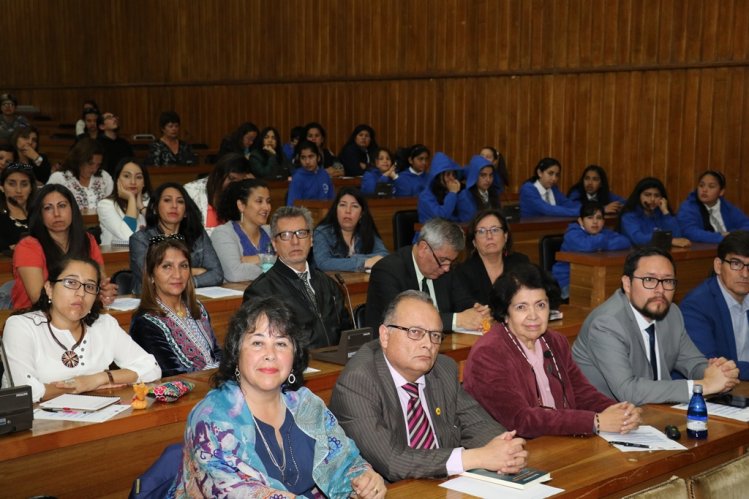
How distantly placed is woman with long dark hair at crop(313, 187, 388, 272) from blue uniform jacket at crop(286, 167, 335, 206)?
8.68ft

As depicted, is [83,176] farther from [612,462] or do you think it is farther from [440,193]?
[612,462]

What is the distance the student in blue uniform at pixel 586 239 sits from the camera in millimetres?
6971

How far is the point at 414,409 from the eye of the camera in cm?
307

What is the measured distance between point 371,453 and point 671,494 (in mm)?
882

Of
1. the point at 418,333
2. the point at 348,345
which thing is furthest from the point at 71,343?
the point at 418,333

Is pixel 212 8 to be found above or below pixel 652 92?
above

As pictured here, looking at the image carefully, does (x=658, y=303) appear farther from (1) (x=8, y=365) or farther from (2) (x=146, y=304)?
(1) (x=8, y=365)

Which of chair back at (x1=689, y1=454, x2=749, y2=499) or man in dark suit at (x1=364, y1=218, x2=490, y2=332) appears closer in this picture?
chair back at (x1=689, y1=454, x2=749, y2=499)

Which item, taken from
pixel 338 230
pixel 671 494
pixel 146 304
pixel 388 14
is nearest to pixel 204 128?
pixel 388 14

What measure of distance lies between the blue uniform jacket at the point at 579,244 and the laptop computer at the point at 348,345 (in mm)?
3293

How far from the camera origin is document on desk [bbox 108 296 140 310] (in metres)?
4.59

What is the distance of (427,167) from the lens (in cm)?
1046

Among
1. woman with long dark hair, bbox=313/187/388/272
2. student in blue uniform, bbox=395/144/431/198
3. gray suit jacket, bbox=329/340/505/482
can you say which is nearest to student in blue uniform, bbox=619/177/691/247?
woman with long dark hair, bbox=313/187/388/272

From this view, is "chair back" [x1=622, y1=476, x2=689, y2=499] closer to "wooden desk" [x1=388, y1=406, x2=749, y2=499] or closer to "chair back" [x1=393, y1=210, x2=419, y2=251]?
"wooden desk" [x1=388, y1=406, x2=749, y2=499]
